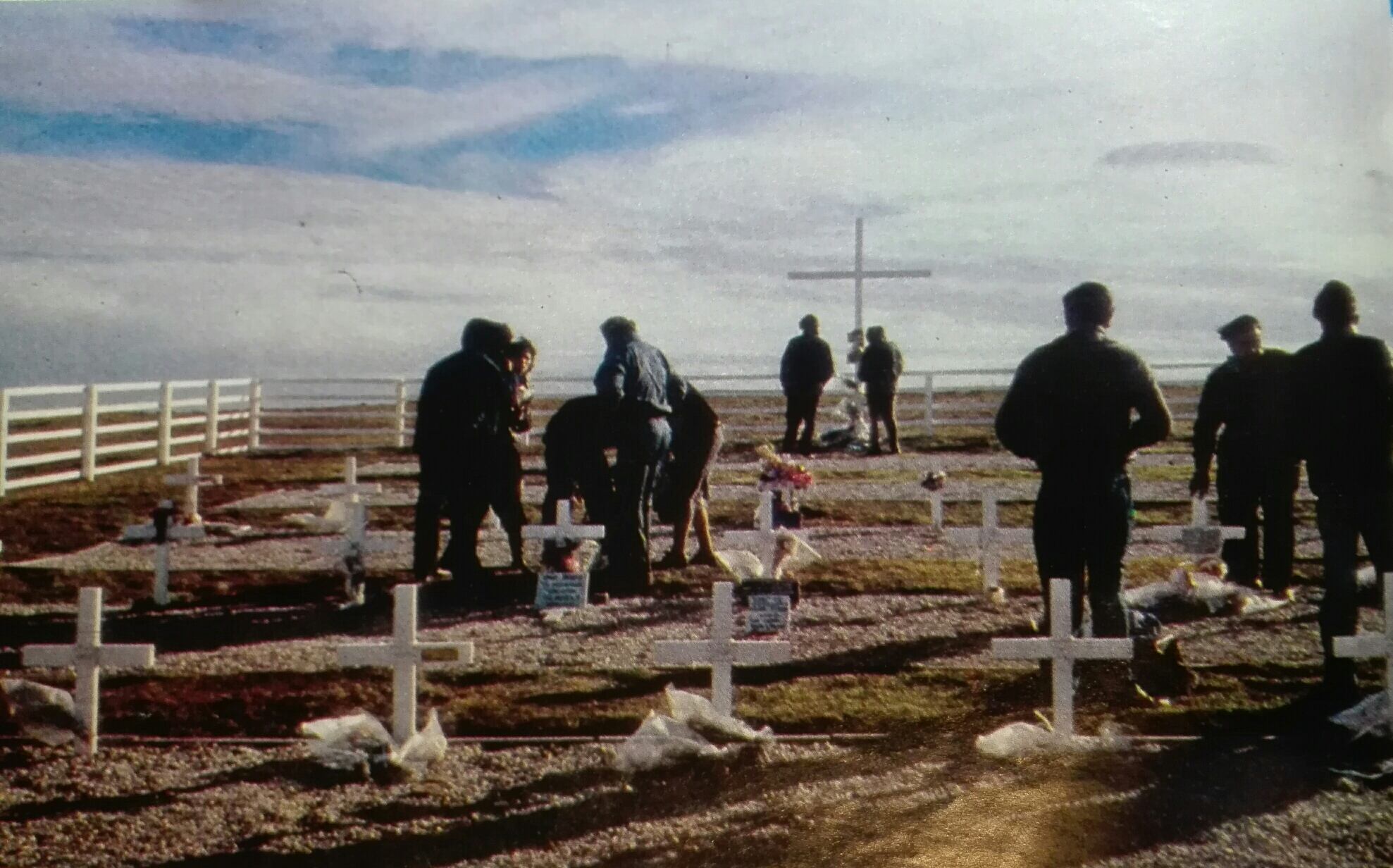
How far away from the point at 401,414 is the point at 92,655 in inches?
154

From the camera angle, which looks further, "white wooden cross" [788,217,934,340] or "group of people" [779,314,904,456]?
"group of people" [779,314,904,456]

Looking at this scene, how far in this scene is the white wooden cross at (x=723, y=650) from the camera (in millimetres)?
4578

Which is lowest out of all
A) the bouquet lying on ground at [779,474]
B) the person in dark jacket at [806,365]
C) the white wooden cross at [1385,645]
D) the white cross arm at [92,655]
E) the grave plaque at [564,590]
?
the grave plaque at [564,590]

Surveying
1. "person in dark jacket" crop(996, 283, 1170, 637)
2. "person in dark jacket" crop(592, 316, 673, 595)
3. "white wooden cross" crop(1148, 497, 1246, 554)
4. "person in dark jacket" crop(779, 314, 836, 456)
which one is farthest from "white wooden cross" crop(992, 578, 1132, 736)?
"person in dark jacket" crop(592, 316, 673, 595)

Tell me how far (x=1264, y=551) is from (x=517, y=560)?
4080mm

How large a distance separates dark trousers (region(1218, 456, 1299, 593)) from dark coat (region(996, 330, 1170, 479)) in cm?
221

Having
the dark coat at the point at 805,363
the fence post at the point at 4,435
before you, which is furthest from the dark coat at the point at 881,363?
the fence post at the point at 4,435

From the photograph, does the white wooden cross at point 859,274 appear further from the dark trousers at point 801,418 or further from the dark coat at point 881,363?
the dark trousers at point 801,418

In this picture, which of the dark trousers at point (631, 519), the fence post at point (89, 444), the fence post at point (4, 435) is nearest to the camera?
the dark trousers at point (631, 519)

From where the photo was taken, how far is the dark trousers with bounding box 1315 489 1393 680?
4.84m

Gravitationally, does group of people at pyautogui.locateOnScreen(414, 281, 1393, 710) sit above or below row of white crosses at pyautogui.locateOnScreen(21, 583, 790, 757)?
above

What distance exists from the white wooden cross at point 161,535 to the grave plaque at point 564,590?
186 cm

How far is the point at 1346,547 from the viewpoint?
4938 mm

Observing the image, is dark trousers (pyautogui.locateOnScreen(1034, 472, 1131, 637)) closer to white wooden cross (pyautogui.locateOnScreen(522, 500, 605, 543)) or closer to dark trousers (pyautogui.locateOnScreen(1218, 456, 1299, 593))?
dark trousers (pyautogui.locateOnScreen(1218, 456, 1299, 593))
